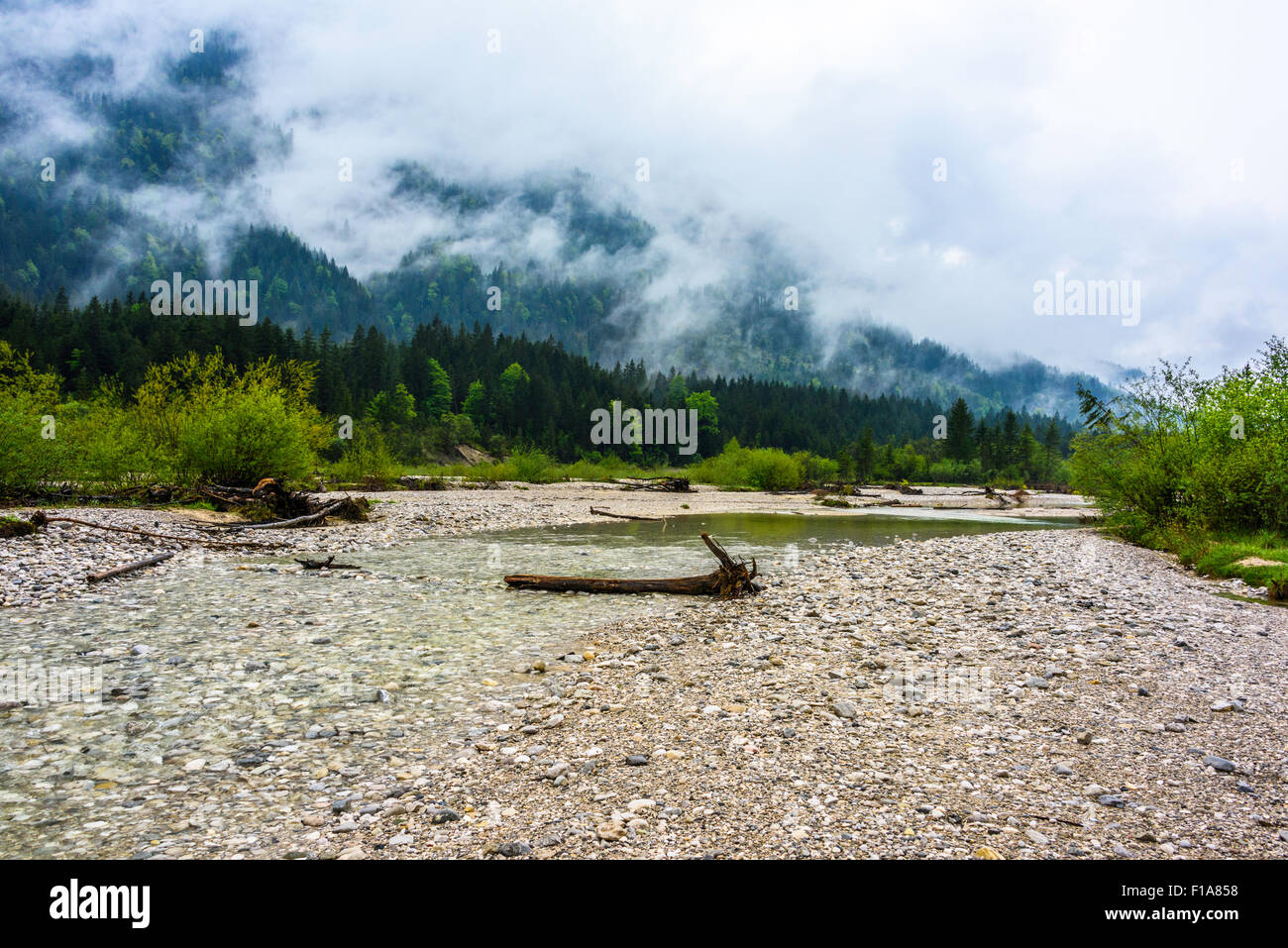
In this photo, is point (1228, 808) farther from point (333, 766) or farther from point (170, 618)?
point (170, 618)

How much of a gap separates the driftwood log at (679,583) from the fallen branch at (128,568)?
364 inches

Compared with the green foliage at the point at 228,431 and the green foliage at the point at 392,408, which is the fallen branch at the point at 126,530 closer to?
the green foliage at the point at 228,431

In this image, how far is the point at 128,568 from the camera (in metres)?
15.3

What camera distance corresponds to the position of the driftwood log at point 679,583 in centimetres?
1530

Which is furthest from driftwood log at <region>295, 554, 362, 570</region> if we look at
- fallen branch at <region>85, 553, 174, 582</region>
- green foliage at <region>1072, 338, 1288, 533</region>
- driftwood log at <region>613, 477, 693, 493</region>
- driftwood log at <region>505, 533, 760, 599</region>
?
driftwood log at <region>613, 477, 693, 493</region>

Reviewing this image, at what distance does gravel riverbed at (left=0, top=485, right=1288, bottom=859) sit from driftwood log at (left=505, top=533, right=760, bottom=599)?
242 cm

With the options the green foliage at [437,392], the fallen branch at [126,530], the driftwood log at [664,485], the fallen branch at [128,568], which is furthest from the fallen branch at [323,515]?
the green foliage at [437,392]

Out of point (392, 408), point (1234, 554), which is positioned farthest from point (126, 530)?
point (392, 408)

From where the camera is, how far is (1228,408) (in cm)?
2389

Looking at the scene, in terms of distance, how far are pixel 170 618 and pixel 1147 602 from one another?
68.1 ft
